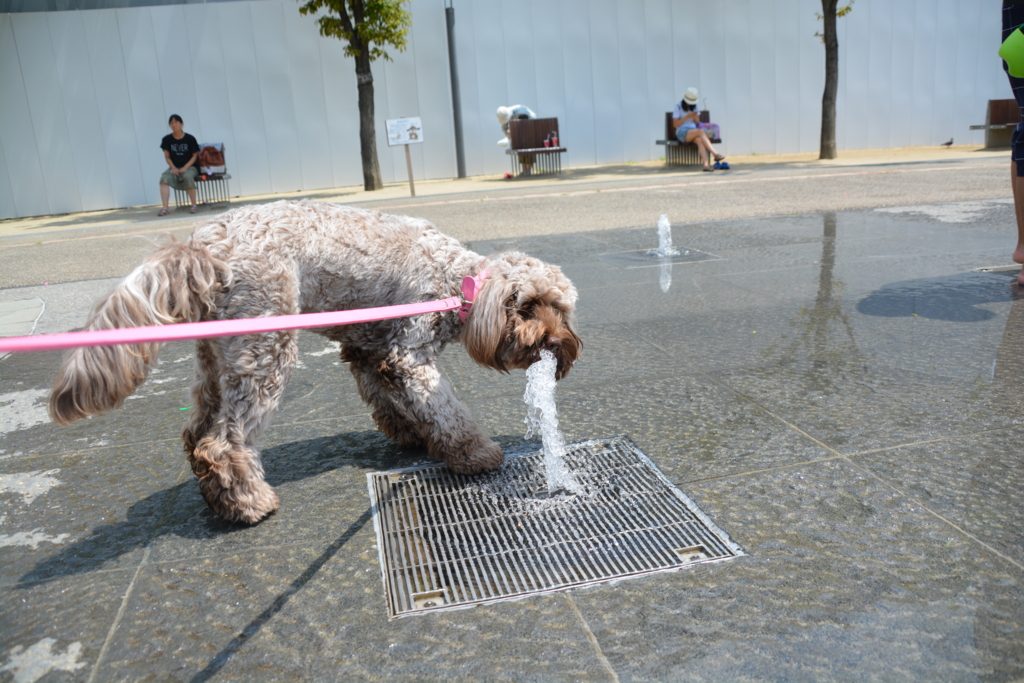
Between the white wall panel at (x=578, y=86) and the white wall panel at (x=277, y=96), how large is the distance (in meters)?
7.11

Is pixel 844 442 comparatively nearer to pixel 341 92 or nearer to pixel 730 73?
pixel 341 92

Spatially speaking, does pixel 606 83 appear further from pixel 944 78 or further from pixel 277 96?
pixel 944 78

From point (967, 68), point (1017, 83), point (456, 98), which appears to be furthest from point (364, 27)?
point (967, 68)

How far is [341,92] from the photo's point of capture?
1928cm

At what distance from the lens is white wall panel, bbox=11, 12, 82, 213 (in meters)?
17.6

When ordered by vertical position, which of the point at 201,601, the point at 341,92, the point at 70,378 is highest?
the point at 341,92

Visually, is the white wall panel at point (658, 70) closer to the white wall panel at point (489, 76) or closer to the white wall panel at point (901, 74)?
the white wall panel at point (489, 76)

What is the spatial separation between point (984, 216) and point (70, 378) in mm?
9201

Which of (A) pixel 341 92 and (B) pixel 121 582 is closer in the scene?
(B) pixel 121 582

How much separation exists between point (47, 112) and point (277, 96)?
5257mm

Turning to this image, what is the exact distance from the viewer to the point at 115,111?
1825 centimetres

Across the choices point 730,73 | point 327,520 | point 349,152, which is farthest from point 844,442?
point 730,73

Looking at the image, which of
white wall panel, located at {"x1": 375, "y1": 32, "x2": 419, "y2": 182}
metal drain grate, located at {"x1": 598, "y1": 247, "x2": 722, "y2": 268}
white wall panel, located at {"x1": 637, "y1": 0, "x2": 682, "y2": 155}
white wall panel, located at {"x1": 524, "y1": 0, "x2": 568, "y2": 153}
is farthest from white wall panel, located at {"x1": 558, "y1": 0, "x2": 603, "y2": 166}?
metal drain grate, located at {"x1": 598, "y1": 247, "x2": 722, "y2": 268}

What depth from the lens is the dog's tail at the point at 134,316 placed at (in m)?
2.35
